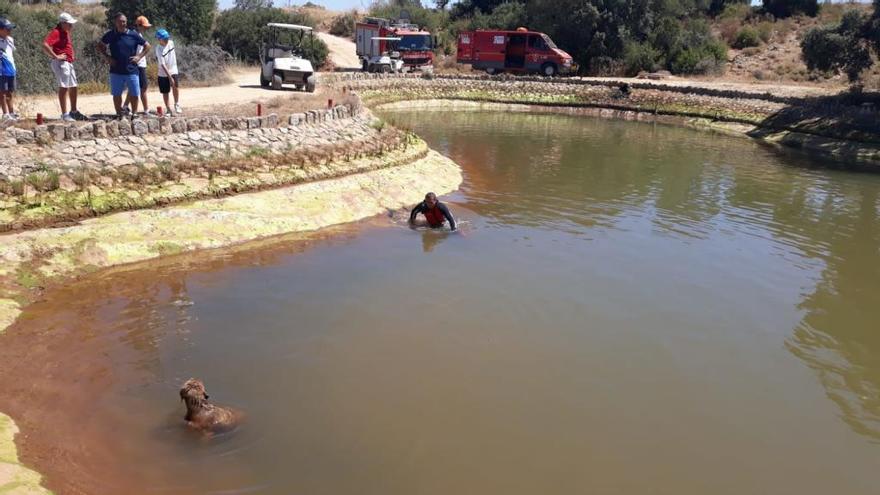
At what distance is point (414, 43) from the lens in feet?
147

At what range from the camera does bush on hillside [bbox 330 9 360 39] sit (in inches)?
2608

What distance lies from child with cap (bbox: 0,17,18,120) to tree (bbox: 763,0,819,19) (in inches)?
2404

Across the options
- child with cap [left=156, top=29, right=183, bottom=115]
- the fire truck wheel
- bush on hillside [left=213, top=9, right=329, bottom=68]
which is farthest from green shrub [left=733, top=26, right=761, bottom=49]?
child with cap [left=156, top=29, right=183, bottom=115]

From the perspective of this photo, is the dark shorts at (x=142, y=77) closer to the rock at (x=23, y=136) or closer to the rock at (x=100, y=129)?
the rock at (x=100, y=129)

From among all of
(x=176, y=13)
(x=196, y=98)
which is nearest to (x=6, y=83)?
(x=196, y=98)

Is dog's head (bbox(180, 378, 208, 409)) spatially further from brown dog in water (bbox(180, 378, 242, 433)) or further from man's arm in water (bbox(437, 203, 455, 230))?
man's arm in water (bbox(437, 203, 455, 230))

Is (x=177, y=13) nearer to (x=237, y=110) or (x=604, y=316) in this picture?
(x=237, y=110)

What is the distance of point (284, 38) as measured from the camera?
137 ft

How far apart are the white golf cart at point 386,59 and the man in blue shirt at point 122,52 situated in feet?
97.0

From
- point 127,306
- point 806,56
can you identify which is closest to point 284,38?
point 806,56

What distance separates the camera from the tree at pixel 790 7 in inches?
2297

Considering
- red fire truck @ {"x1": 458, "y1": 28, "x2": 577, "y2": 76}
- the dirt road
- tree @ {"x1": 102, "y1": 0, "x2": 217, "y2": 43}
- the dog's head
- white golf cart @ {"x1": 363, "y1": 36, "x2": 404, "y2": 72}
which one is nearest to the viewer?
the dog's head

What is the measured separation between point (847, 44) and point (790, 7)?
30735mm

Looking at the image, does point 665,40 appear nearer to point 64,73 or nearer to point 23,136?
point 64,73
